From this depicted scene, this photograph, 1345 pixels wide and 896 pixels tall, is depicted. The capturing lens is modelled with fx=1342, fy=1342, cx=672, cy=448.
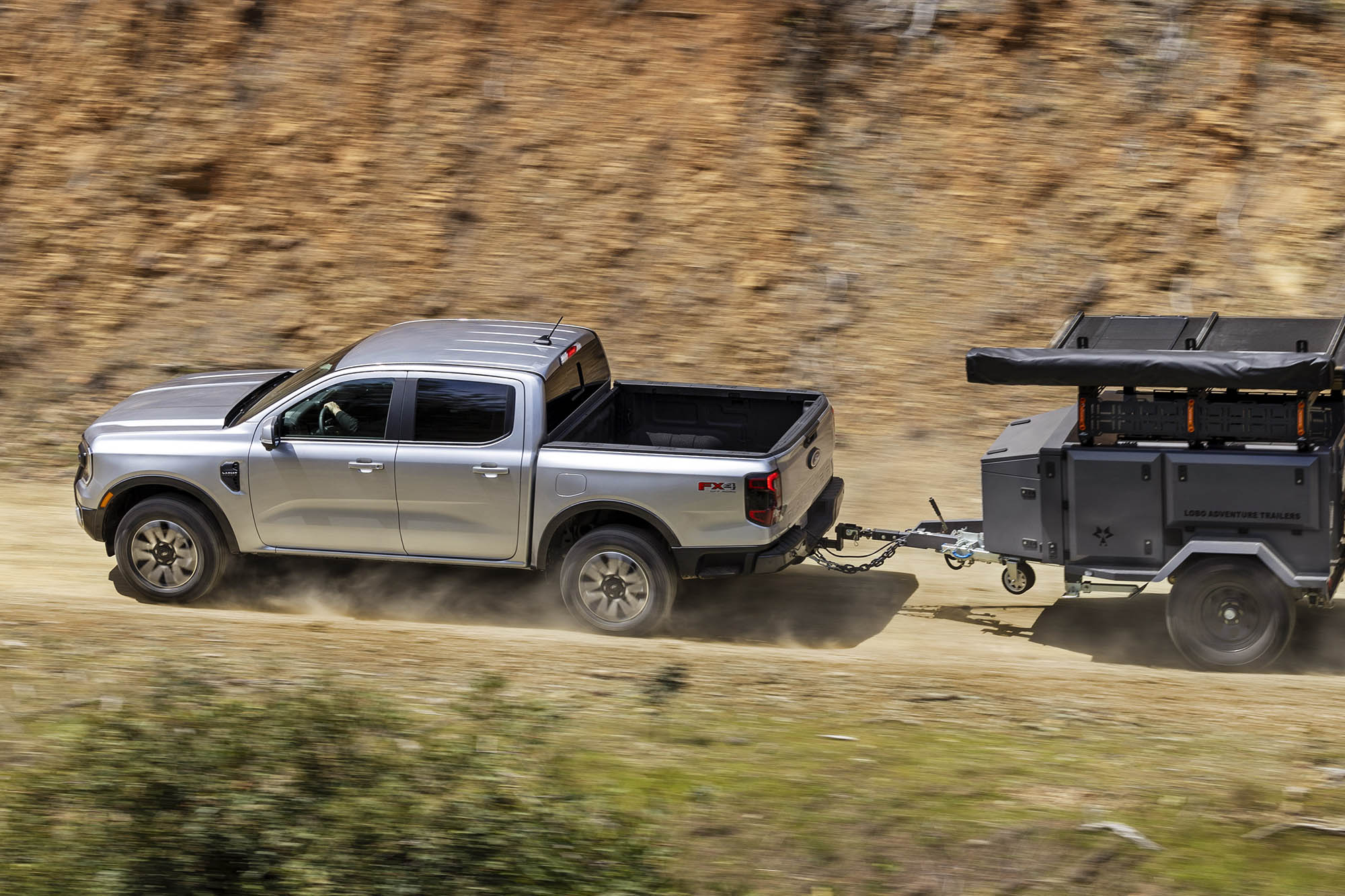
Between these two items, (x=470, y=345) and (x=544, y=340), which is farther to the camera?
(x=544, y=340)

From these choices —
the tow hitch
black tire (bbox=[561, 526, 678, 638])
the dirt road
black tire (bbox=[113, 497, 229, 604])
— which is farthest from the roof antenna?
black tire (bbox=[113, 497, 229, 604])

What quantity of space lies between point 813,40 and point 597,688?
1150 cm

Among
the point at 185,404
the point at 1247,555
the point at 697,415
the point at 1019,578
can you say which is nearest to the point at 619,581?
the point at 697,415

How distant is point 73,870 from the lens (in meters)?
4.82

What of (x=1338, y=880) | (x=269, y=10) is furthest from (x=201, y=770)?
(x=269, y=10)

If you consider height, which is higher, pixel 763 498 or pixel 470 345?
pixel 470 345

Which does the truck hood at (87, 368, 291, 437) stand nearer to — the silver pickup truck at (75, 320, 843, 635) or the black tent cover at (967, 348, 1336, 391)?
the silver pickup truck at (75, 320, 843, 635)

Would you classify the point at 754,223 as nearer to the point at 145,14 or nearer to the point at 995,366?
the point at 995,366

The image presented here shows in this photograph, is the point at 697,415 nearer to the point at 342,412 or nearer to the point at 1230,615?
the point at 342,412

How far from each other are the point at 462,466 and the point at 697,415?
6.12ft

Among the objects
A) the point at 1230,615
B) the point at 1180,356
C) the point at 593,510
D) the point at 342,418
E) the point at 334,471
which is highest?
the point at 1180,356

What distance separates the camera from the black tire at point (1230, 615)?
26.0ft

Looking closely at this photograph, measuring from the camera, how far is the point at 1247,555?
7879 mm

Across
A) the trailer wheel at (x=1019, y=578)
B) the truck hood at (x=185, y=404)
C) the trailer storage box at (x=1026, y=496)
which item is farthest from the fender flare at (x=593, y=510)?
the truck hood at (x=185, y=404)
